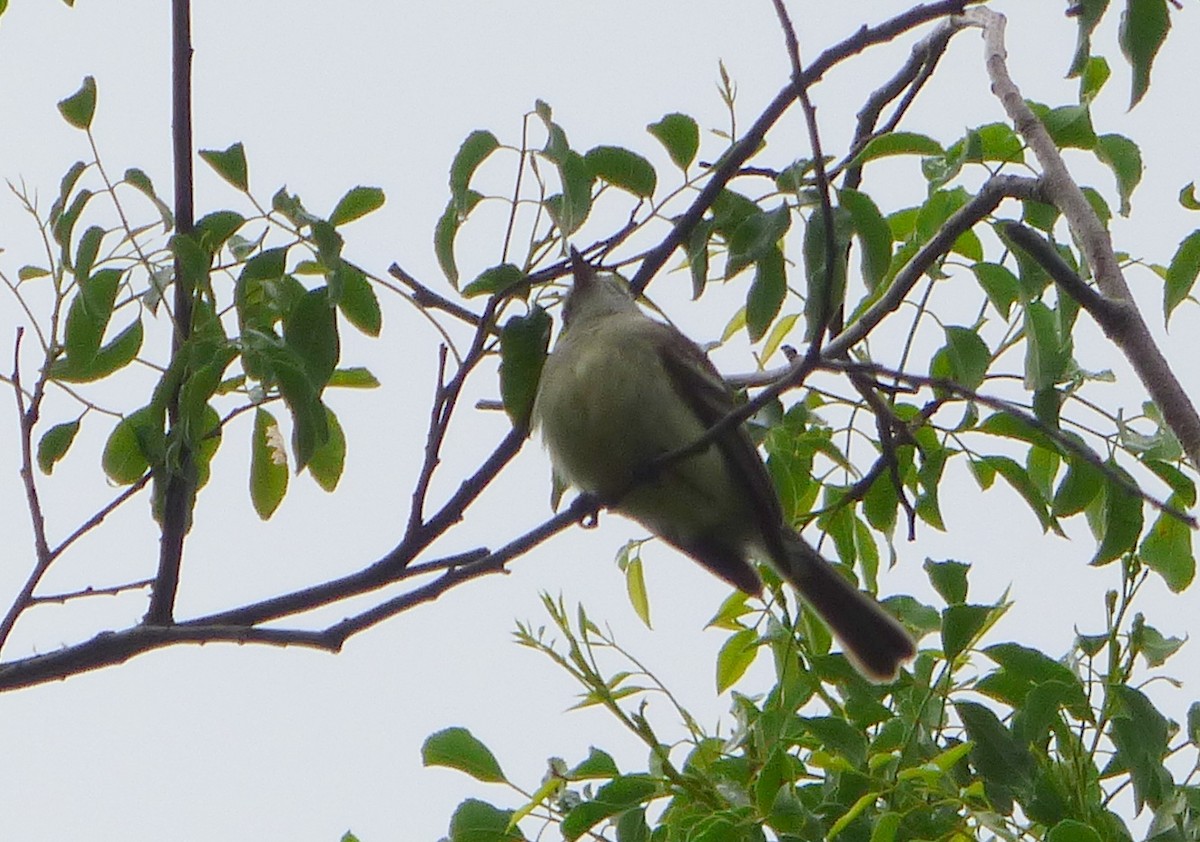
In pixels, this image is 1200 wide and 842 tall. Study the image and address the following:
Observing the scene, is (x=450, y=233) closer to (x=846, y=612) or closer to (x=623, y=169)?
(x=623, y=169)

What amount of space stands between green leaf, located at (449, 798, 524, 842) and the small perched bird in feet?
3.85

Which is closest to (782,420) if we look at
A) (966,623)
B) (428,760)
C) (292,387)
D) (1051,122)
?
(966,623)

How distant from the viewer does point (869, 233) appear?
106 inches

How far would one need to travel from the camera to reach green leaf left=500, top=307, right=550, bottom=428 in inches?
111

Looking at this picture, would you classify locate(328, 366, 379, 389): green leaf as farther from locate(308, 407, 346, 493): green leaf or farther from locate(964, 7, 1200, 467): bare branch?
locate(964, 7, 1200, 467): bare branch

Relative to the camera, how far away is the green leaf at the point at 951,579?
324cm

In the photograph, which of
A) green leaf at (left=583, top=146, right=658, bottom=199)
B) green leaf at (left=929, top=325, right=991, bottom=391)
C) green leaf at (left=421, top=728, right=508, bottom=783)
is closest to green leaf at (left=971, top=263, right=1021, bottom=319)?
green leaf at (left=929, top=325, right=991, bottom=391)

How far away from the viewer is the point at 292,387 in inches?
97.3

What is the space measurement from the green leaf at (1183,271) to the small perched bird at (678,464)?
5.03ft

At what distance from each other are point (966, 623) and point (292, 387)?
1.44 m

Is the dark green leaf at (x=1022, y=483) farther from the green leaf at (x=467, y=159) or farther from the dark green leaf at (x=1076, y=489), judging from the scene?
the green leaf at (x=467, y=159)

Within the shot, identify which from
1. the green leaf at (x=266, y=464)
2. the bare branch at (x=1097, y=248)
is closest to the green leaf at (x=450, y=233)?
the green leaf at (x=266, y=464)

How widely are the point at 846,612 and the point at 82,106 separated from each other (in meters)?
2.66

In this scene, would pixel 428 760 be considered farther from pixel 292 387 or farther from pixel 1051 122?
pixel 1051 122
